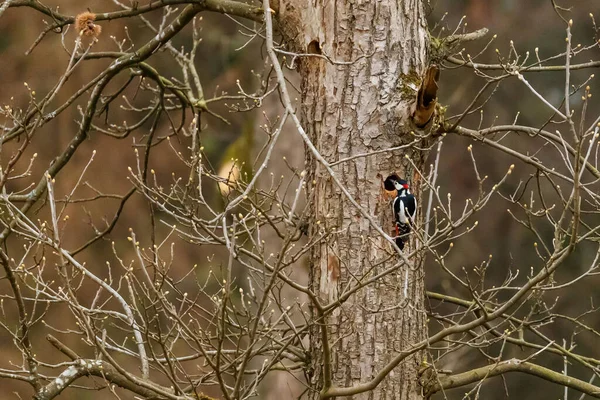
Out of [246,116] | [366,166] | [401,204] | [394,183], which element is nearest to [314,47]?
[366,166]

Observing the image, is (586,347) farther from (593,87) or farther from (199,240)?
(199,240)

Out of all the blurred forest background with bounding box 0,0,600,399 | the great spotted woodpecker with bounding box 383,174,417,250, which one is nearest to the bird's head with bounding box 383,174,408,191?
the great spotted woodpecker with bounding box 383,174,417,250

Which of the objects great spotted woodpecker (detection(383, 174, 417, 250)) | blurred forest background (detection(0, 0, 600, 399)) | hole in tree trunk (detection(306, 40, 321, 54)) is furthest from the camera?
blurred forest background (detection(0, 0, 600, 399))

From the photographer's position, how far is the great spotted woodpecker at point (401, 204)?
413 centimetres

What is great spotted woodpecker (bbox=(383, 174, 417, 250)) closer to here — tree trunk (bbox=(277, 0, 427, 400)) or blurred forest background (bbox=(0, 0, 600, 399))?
tree trunk (bbox=(277, 0, 427, 400))

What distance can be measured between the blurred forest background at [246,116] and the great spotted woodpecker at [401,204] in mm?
Answer: 7799

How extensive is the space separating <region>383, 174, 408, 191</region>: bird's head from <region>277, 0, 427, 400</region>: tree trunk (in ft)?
0.10

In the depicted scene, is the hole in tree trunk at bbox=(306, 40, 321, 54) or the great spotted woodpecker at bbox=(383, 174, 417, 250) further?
the hole in tree trunk at bbox=(306, 40, 321, 54)

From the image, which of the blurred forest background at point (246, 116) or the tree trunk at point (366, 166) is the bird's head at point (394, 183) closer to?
the tree trunk at point (366, 166)

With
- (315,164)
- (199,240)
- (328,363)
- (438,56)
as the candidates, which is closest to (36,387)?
(199,240)

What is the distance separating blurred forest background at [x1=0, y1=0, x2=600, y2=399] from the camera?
12609mm

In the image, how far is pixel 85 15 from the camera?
4.48 meters

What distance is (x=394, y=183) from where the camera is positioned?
13.9ft

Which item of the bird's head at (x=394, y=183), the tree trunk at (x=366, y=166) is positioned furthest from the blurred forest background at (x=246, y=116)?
the bird's head at (x=394, y=183)
